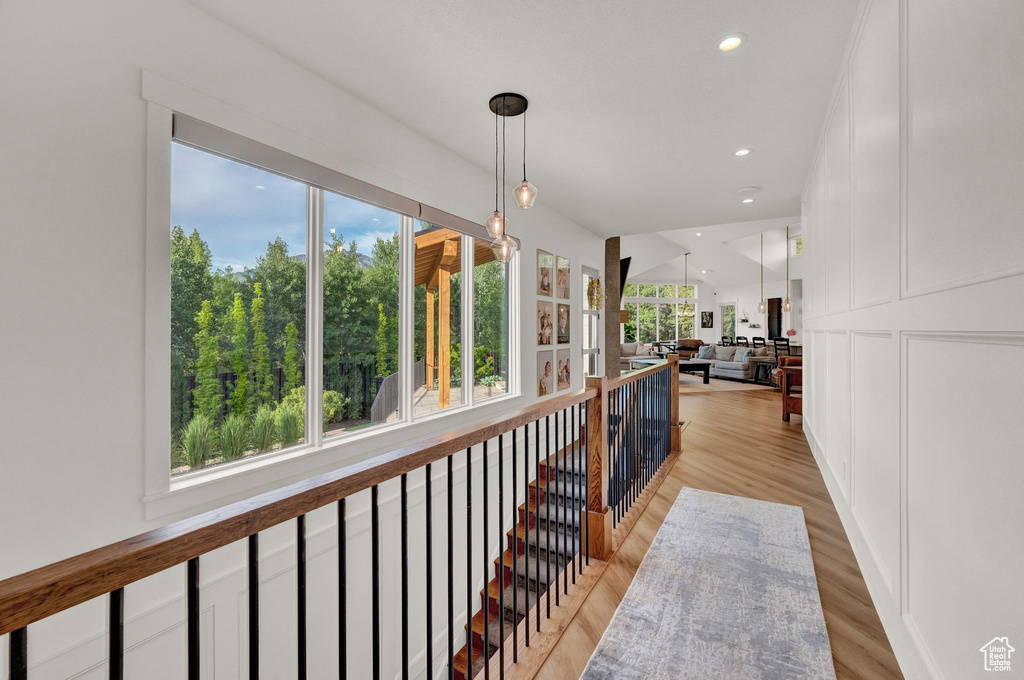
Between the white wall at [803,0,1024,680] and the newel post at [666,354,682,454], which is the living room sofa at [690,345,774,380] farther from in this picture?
the white wall at [803,0,1024,680]

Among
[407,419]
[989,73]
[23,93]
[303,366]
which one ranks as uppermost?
[23,93]

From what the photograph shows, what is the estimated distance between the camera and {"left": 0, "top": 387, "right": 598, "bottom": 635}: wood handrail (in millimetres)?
528

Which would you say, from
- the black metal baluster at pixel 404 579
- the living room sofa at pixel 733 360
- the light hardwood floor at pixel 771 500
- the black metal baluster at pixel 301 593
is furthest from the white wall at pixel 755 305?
the black metal baluster at pixel 301 593

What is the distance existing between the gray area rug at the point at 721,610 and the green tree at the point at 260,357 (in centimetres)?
194

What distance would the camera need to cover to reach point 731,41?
1.99 meters

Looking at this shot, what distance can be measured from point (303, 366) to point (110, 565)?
1907mm

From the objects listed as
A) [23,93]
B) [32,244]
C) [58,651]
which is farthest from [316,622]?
[23,93]

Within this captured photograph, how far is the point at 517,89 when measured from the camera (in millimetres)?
2395

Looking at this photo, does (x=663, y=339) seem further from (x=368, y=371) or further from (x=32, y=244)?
(x=32, y=244)

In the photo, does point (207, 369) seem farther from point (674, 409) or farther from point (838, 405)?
point (674, 409)

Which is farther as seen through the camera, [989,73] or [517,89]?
[517,89]

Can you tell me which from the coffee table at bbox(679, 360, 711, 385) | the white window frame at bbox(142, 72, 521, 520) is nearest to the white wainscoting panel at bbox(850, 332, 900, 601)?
the white window frame at bbox(142, 72, 521, 520)

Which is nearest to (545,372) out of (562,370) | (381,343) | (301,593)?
(562,370)

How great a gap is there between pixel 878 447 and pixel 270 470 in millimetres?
2685
